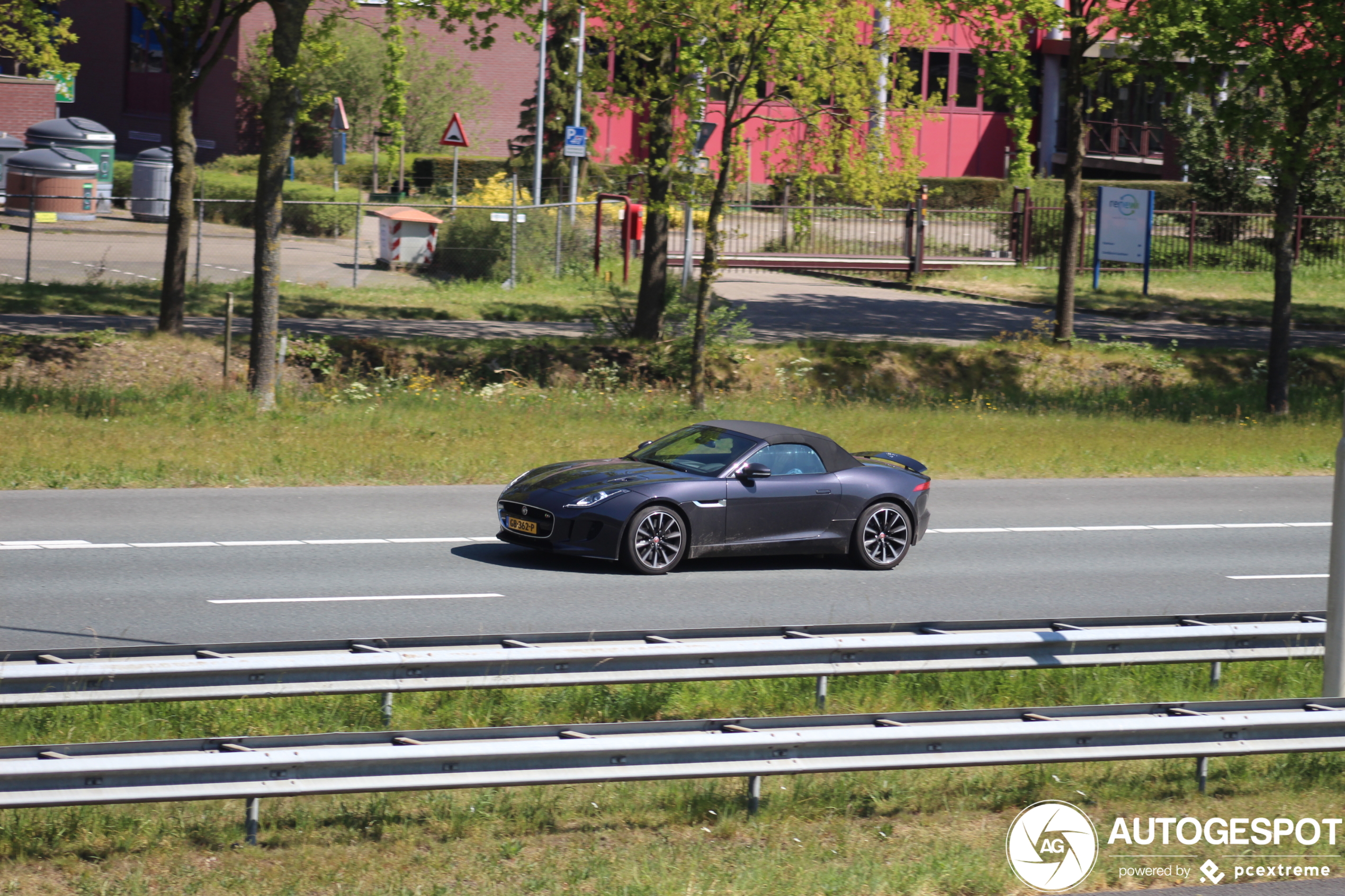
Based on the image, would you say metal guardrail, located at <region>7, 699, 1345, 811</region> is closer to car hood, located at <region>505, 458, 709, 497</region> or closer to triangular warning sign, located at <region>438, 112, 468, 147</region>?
car hood, located at <region>505, 458, 709, 497</region>

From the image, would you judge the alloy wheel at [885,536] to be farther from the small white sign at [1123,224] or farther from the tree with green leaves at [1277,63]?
the small white sign at [1123,224]

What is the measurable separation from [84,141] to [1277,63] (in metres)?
34.9

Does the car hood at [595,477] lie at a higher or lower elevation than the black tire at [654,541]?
higher

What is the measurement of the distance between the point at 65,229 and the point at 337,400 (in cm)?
2039

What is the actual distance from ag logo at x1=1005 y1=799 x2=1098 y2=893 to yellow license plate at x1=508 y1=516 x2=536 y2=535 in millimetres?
5878

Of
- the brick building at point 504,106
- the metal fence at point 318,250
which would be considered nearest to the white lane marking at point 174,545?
the metal fence at point 318,250

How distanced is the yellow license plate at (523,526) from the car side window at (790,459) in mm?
2003

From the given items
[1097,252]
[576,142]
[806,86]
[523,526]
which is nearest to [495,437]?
[806,86]

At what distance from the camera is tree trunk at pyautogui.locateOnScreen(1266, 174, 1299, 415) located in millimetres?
23547

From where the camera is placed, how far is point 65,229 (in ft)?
122

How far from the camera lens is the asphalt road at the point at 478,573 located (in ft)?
33.2

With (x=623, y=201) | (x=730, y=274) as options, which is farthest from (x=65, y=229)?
(x=730, y=274)

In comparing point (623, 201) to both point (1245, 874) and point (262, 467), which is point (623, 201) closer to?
point (262, 467)

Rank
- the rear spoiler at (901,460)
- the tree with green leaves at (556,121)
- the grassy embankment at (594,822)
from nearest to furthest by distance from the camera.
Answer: the grassy embankment at (594,822), the rear spoiler at (901,460), the tree with green leaves at (556,121)
